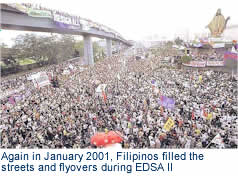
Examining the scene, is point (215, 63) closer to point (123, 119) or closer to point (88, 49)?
point (123, 119)

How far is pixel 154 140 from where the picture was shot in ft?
18.2

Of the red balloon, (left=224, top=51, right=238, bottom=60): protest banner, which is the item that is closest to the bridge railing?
the red balloon

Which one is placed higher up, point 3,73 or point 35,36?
point 35,36

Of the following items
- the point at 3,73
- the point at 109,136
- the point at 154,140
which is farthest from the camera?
→ the point at 3,73

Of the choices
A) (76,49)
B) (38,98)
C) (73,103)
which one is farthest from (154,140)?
(76,49)

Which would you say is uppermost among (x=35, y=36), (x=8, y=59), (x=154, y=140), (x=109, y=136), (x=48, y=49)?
(x=35, y=36)

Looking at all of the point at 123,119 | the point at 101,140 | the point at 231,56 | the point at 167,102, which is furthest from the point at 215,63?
the point at 101,140

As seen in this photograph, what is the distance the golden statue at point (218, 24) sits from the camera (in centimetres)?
2320

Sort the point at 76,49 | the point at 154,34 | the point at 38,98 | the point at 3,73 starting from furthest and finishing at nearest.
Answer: the point at 154,34
the point at 76,49
the point at 3,73
the point at 38,98

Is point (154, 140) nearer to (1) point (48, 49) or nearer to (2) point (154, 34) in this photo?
(1) point (48, 49)

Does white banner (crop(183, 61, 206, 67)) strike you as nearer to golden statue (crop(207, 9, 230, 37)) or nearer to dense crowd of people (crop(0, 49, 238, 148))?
dense crowd of people (crop(0, 49, 238, 148))

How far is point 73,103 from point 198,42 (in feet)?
75.6

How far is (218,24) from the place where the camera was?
937 inches

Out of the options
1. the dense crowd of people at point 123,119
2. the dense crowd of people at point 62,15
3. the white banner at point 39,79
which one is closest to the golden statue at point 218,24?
the dense crowd of people at point 123,119
